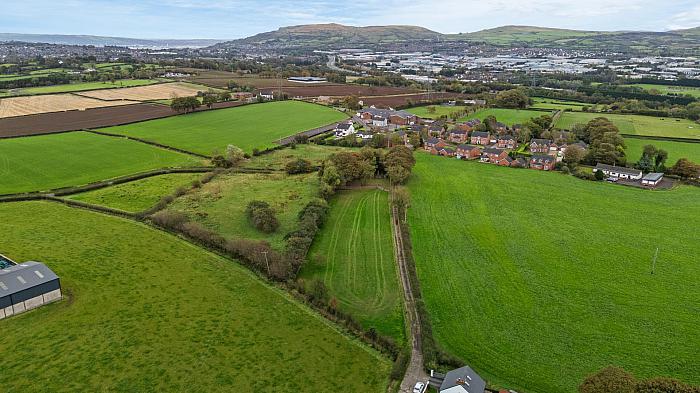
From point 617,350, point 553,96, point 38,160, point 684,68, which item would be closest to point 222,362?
point 617,350

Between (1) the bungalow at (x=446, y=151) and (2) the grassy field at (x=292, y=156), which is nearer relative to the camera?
(2) the grassy field at (x=292, y=156)

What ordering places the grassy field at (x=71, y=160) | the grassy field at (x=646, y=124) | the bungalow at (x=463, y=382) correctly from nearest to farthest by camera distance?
the bungalow at (x=463, y=382) → the grassy field at (x=71, y=160) → the grassy field at (x=646, y=124)

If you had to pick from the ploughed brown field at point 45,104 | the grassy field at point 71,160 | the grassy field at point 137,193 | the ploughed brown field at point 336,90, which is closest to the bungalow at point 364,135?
the grassy field at point 71,160

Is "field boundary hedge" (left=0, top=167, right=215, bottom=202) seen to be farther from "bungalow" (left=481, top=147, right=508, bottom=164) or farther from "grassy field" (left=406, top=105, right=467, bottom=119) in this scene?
"grassy field" (left=406, top=105, right=467, bottom=119)

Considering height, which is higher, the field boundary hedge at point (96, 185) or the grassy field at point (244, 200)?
the field boundary hedge at point (96, 185)

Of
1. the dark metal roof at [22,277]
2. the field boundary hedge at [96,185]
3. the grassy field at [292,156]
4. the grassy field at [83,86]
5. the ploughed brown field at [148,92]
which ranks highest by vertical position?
the grassy field at [83,86]

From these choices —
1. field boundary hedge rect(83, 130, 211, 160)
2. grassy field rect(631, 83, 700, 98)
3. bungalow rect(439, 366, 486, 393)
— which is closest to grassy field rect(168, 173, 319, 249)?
field boundary hedge rect(83, 130, 211, 160)

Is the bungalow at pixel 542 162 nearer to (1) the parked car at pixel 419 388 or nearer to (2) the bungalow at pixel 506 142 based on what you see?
(2) the bungalow at pixel 506 142

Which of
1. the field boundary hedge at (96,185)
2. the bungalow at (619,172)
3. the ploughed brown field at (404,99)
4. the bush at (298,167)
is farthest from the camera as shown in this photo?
the ploughed brown field at (404,99)
